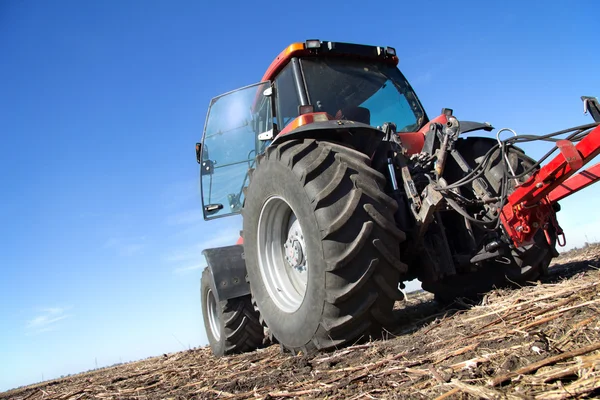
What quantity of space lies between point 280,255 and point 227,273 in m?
0.82

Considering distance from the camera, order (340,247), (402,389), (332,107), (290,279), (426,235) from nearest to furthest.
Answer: (402,389) < (340,247) < (426,235) < (290,279) < (332,107)

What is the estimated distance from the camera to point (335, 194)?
2.76m

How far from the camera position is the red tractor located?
2703 mm

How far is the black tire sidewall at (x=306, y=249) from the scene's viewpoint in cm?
279

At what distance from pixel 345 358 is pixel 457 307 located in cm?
125

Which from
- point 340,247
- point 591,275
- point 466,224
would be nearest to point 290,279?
point 340,247

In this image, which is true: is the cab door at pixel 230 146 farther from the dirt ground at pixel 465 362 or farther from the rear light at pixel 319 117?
the dirt ground at pixel 465 362

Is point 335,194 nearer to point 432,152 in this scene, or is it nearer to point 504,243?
point 432,152

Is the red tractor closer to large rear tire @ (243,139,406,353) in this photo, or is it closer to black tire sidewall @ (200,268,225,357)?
large rear tire @ (243,139,406,353)

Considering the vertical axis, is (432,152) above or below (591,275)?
above

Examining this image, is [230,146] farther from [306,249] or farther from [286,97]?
[306,249]

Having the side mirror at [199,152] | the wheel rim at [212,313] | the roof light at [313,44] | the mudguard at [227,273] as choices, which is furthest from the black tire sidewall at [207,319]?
the roof light at [313,44]

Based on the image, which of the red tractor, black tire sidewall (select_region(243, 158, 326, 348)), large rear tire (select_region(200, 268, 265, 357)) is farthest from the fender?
large rear tire (select_region(200, 268, 265, 357))

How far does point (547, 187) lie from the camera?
2.67m
